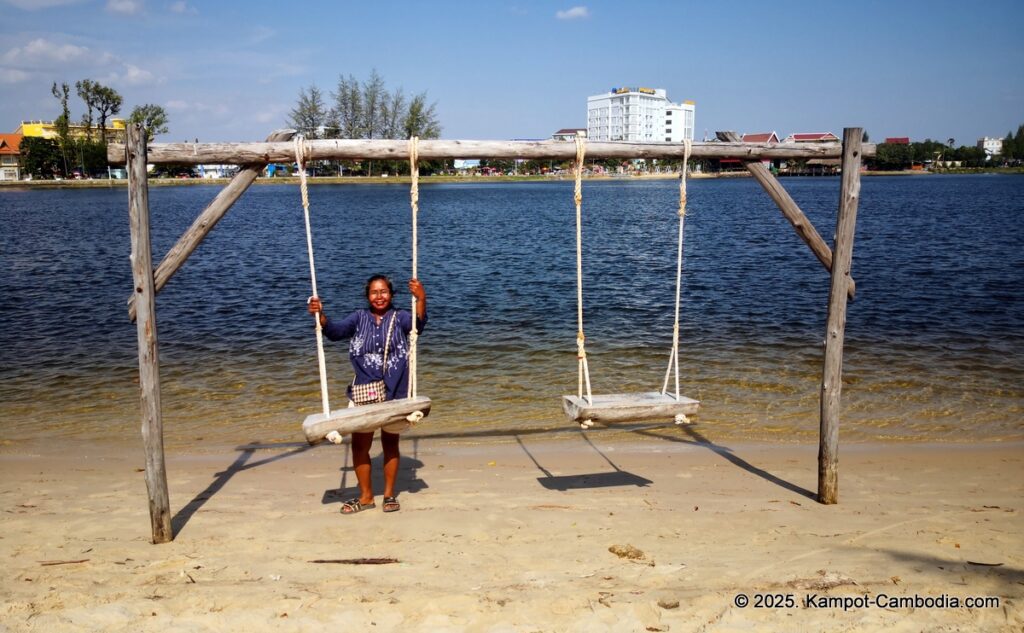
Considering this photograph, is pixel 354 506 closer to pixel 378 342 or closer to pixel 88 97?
pixel 378 342

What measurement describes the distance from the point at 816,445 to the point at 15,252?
30.7 metres

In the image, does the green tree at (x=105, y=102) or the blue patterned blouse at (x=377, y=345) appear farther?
the green tree at (x=105, y=102)

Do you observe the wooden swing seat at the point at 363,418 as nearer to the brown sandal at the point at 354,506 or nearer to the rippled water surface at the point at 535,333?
the brown sandal at the point at 354,506

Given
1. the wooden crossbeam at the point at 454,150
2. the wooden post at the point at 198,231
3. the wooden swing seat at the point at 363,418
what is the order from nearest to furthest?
the wooden swing seat at the point at 363,418 < the wooden post at the point at 198,231 < the wooden crossbeam at the point at 454,150

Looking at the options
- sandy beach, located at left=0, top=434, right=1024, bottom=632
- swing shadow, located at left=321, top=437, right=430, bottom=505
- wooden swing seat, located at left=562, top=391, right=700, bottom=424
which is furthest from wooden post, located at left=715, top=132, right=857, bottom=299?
swing shadow, located at left=321, top=437, right=430, bottom=505

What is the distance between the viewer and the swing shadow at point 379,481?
650 cm

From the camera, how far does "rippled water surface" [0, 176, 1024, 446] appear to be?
948 centimetres

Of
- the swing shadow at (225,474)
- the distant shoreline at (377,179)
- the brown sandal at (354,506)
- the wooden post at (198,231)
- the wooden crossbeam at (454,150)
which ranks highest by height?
the distant shoreline at (377,179)

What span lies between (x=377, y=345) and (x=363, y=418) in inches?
31.3

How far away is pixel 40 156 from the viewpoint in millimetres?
92250

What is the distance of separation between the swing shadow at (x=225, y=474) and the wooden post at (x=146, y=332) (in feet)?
0.92

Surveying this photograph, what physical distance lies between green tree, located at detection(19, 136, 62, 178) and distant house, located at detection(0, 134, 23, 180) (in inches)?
168

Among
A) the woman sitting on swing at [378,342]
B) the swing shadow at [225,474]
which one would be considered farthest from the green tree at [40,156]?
the woman sitting on swing at [378,342]

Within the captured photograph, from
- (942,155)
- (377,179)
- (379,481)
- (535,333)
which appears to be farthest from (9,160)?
(942,155)
